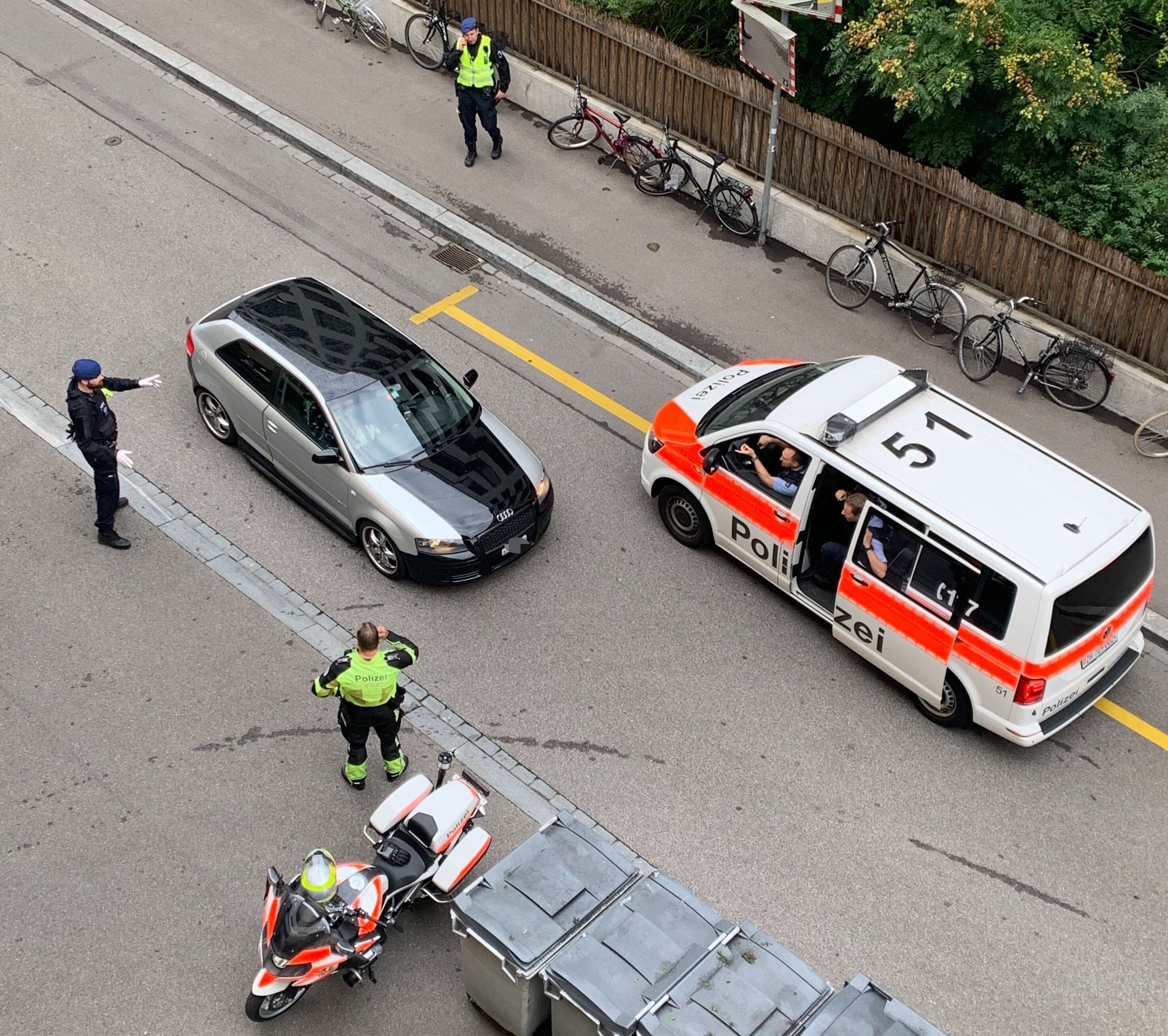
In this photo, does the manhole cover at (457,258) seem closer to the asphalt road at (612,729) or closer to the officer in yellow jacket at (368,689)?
the asphalt road at (612,729)

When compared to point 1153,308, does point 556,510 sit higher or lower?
lower

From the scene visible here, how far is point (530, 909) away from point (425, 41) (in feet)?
40.7

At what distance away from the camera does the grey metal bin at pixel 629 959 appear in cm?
643

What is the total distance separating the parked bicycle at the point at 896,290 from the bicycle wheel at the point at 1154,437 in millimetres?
2015

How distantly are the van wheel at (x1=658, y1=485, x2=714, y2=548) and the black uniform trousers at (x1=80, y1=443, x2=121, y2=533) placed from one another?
4.44 m

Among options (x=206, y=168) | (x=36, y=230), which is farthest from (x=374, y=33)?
(x=36, y=230)

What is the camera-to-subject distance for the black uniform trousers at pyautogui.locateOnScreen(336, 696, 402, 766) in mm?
8109

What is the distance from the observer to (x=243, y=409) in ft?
35.1

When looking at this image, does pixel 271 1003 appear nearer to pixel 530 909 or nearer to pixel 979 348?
pixel 530 909

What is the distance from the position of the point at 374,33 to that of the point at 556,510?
8554 millimetres

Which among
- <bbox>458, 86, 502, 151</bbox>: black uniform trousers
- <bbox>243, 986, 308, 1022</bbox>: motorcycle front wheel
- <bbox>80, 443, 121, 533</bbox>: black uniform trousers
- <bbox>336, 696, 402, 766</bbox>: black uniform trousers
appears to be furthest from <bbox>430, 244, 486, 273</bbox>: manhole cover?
<bbox>243, 986, 308, 1022</bbox>: motorcycle front wheel

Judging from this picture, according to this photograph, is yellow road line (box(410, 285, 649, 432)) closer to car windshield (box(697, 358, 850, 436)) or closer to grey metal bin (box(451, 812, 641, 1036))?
→ car windshield (box(697, 358, 850, 436))

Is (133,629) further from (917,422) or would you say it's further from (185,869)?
(917,422)

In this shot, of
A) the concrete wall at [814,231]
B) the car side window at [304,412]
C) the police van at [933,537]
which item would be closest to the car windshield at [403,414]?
the car side window at [304,412]
